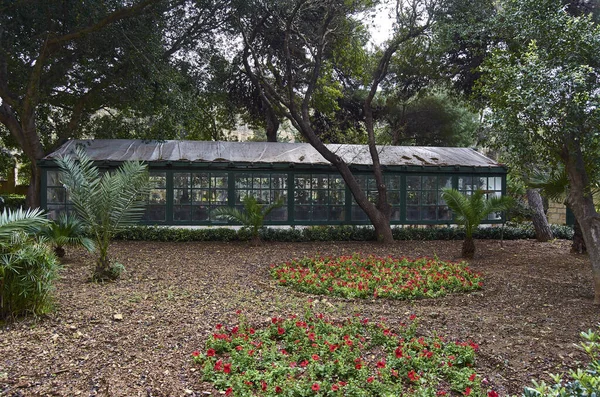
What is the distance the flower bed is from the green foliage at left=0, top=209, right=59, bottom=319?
1936 millimetres

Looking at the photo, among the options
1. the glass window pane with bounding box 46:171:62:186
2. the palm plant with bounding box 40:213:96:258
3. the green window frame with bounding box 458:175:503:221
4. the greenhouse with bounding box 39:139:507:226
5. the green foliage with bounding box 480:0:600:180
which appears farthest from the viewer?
the green window frame with bounding box 458:175:503:221

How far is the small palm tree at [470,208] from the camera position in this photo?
9148 mm

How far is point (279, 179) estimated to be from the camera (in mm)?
12734

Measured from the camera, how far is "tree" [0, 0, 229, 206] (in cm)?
1026

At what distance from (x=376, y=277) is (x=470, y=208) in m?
3.34

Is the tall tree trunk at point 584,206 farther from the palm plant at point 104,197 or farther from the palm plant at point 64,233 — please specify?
the palm plant at point 64,233

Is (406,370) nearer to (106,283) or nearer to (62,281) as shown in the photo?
(106,283)

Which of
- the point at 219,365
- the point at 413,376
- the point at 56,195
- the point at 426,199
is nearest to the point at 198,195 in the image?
the point at 56,195

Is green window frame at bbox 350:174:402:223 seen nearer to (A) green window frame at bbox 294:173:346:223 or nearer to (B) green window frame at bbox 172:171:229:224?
(A) green window frame at bbox 294:173:346:223

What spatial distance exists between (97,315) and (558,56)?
6442 millimetres

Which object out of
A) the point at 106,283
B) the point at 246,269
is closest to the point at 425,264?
the point at 246,269

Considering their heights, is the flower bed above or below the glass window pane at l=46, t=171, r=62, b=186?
below

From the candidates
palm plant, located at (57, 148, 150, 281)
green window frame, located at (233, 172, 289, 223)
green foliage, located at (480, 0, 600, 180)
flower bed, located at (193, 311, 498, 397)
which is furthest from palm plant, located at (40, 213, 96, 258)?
green foliage, located at (480, 0, 600, 180)

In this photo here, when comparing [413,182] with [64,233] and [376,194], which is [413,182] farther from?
[64,233]
